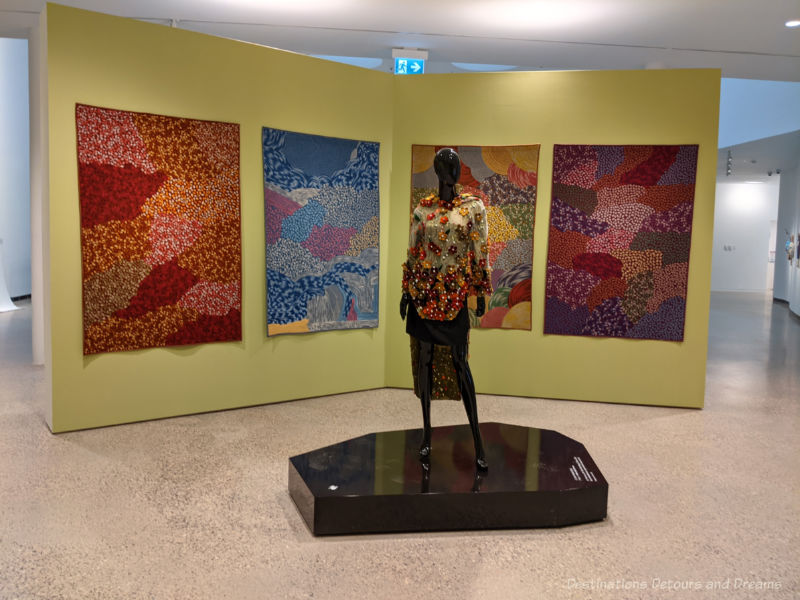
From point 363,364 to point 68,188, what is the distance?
106 inches

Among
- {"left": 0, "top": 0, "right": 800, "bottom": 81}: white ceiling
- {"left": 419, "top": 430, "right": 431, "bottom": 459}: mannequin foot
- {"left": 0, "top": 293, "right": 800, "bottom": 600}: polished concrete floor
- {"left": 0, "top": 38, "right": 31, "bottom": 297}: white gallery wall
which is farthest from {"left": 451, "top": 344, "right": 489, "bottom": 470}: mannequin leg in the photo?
{"left": 0, "top": 38, "right": 31, "bottom": 297}: white gallery wall

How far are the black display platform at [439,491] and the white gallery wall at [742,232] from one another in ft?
56.4

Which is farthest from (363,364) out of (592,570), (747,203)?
(747,203)

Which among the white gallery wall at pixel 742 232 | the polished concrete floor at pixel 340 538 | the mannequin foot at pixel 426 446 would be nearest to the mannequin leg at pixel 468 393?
the mannequin foot at pixel 426 446

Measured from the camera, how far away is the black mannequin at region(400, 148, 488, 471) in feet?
11.1

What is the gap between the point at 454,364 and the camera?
3559 mm

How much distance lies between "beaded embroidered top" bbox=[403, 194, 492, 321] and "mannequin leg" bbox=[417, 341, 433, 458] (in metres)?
0.21

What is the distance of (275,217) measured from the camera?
510 cm

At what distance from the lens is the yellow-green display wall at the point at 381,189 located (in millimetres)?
4367

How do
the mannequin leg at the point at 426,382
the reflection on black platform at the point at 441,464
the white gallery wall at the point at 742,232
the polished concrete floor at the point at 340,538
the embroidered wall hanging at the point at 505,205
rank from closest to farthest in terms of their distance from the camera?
the polished concrete floor at the point at 340,538
the reflection on black platform at the point at 441,464
the mannequin leg at the point at 426,382
the embroidered wall hanging at the point at 505,205
the white gallery wall at the point at 742,232

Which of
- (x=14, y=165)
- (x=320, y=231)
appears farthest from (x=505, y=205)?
(x=14, y=165)

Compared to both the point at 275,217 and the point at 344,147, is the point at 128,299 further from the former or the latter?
the point at 344,147

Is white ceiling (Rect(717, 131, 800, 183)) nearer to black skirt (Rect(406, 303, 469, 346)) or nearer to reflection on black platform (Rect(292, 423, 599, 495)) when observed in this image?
reflection on black platform (Rect(292, 423, 599, 495))

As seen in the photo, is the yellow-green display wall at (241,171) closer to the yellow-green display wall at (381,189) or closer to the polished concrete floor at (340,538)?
the yellow-green display wall at (381,189)
